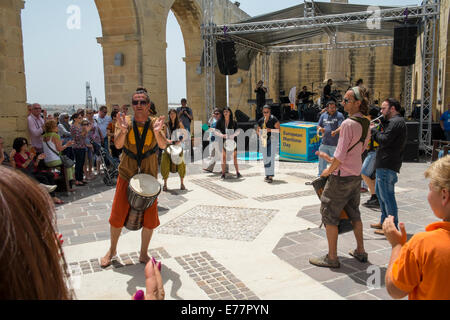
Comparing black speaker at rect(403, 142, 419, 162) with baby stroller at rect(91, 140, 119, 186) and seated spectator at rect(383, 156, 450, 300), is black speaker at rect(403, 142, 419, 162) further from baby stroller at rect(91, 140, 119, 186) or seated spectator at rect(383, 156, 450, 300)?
seated spectator at rect(383, 156, 450, 300)

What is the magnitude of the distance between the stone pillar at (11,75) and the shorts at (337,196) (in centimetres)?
655

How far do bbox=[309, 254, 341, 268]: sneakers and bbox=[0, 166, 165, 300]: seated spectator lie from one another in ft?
11.4

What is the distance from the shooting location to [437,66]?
1466 cm

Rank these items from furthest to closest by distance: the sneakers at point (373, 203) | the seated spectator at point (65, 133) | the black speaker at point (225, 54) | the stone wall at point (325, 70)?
1. the stone wall at point (325, 70)
2. the black speaker at point (225, 54)
3. the seated spectator at point (65, 133)
4. the sneakers at point (373, 203)

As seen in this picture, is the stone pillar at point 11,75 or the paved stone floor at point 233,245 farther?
the stone pillar at point 11,75

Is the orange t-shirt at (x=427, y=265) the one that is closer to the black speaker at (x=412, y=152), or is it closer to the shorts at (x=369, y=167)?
the shorts at (x=369, y=167)

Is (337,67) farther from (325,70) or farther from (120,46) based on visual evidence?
(120,46)

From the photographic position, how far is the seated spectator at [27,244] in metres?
0.79

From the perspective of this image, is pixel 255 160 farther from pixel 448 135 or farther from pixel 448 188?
pixel 448 188

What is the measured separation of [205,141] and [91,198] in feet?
19.3

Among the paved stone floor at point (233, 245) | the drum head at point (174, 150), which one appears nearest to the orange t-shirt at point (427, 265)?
the paved stone floor at point (233, 245)

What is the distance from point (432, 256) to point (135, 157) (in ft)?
10.3

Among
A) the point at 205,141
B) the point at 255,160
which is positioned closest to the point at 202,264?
the point at 255,160
